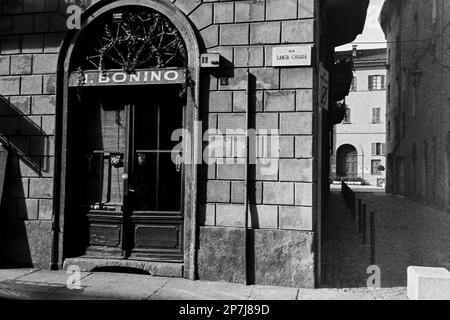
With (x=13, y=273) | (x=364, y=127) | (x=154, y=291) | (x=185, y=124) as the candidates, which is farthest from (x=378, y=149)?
(x=13, y=273)

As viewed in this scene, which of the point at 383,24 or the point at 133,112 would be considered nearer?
the point at 133,112

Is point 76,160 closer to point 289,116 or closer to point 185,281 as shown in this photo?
point 185,281

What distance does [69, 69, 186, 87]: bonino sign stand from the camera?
659cm

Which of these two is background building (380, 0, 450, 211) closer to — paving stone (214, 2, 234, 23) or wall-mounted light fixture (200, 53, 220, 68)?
paving stone (214, 2, 234, 23)

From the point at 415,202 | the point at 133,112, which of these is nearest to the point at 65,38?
the point at 133,112

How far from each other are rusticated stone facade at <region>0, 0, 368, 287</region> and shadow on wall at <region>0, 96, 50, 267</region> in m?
0.07

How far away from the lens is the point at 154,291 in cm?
574

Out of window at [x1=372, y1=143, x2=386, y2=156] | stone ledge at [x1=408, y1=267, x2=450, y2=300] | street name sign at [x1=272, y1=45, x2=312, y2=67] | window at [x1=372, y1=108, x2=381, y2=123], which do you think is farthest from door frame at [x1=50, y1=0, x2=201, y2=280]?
window at [x1=372, y1=108, x2=381, y2=123]

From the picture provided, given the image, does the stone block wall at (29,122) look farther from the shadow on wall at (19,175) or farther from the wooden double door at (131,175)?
the wooden double door at (131,175)

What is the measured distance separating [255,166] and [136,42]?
3.03m

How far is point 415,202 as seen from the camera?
21.1 m

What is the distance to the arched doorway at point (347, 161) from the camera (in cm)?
4588

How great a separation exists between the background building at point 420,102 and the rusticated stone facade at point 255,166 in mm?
11052
